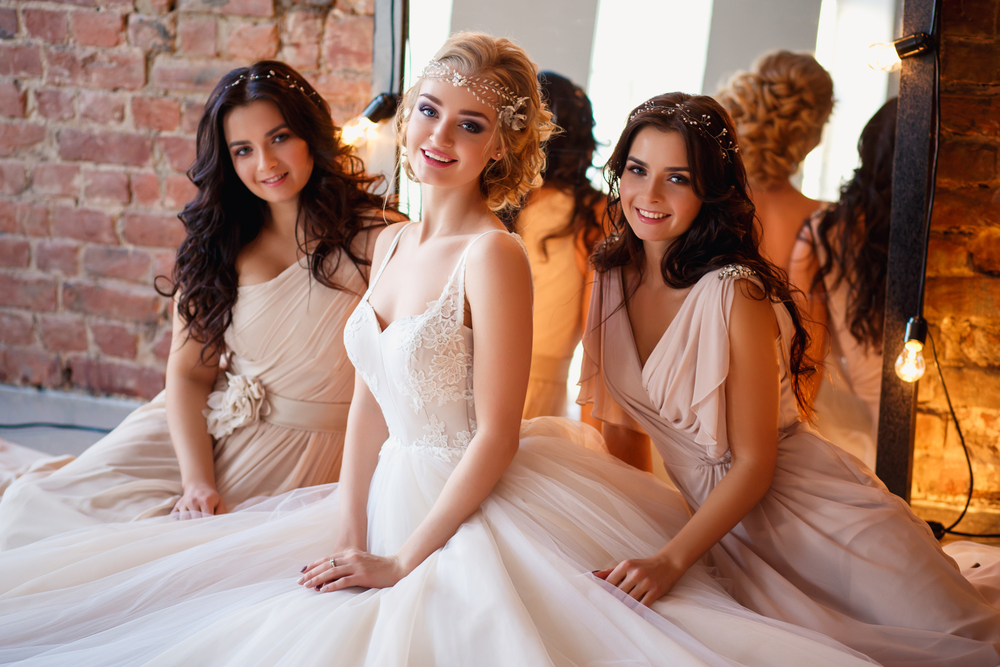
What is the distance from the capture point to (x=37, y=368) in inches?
120

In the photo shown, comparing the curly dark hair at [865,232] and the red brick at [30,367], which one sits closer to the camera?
the curly dark hair at [865,232]

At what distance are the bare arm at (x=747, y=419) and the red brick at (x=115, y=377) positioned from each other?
2.38 m

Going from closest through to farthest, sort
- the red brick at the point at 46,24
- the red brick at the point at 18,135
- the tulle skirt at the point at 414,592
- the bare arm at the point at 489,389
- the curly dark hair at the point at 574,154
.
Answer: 1. the tulle skirt at the point at 414,592
2. the bare arm at the point at 489,389
3. the curly dark hair at the point at 574,154
4. the red brick at the point at 46,24
5. the red brick at the point at 18,135

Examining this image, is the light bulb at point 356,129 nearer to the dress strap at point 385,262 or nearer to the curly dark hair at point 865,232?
the dress strap at point 385,262


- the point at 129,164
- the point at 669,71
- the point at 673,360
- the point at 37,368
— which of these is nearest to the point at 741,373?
the point at 673,360

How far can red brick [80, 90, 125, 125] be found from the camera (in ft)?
9.00

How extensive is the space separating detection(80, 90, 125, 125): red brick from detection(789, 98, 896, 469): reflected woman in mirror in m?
2.54

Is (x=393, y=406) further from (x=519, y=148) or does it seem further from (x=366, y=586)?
(x=519, y=148)

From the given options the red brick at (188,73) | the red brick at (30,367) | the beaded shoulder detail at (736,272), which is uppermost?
the red brick at (188,73)

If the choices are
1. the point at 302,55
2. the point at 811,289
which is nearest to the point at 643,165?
the point at 811,289

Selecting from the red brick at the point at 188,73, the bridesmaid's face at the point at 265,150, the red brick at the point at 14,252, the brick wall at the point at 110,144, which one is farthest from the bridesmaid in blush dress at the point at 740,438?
the red brick at the point at 14,252

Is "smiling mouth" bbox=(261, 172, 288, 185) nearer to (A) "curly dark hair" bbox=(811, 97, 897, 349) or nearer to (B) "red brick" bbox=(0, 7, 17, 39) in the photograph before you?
(A) "curly dark hair" bbox=(811, 97, 897, 349)

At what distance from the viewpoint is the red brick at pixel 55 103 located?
9.14ft

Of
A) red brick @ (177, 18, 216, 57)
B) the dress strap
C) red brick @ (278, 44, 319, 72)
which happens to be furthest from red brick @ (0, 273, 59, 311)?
the dress strap
